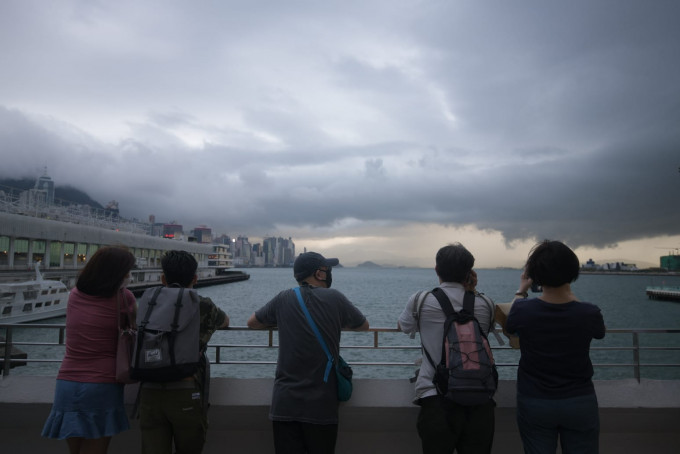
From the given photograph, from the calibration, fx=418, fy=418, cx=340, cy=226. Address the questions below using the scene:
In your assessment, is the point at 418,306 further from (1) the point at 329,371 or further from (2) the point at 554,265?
(2) the point at 554,265

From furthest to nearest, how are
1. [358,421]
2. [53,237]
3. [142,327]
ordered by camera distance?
[53,237] → [358,421] → [142,327]

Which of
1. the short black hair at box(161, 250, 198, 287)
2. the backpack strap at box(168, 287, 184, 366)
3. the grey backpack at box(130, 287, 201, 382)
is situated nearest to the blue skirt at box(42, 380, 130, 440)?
the grey backpack at box(130, 287, 201, 382)

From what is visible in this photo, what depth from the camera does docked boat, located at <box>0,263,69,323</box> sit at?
27281 mm

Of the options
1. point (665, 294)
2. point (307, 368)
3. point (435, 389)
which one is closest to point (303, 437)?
point (307, 368)

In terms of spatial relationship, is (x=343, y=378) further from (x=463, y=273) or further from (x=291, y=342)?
(x=463, y=273)

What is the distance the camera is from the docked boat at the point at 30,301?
27281 mm

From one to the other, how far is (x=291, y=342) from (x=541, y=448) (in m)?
1.30

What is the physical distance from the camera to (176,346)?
206cm

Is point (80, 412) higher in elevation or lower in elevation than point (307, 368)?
lower

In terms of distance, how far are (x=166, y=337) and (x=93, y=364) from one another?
429 mm

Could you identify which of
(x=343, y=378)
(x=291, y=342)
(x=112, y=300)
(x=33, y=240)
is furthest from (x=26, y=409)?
(x=33, y=240)

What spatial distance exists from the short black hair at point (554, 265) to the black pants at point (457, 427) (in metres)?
0.66

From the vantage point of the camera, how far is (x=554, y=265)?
1990mm

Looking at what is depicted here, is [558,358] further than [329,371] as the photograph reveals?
No
